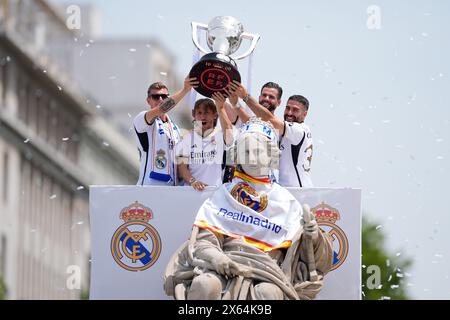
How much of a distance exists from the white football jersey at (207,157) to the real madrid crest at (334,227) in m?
1.30

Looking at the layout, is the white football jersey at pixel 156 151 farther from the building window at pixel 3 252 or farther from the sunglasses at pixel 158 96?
the building window at pixel 3 252

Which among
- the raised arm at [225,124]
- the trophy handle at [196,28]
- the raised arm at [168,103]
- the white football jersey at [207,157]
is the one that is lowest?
the white football jersey at [207,157]

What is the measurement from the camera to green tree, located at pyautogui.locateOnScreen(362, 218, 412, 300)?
50.3 metres

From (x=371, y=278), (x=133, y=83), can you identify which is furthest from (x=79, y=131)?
(x=371, y=278)

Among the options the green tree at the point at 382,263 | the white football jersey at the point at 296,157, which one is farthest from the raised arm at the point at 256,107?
the green tree at the point at 382,263

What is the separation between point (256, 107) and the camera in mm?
21688

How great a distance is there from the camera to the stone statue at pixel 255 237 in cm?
Answer: 2030

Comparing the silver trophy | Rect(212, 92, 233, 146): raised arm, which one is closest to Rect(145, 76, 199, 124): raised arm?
the silver trophy

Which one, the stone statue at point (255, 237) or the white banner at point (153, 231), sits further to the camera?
the white banner at point (153, 231)

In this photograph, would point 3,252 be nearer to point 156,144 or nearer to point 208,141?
point 156,144

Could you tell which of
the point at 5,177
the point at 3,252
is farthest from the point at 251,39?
the point at 5,177

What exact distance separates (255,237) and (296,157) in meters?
2.00

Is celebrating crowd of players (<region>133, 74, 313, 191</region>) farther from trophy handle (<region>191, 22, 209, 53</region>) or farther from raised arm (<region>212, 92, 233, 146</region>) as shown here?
trophy handle (<region>191, 22, 209, 53</region>)
